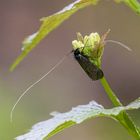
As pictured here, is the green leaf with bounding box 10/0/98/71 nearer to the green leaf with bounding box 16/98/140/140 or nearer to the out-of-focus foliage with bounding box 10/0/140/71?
the out-of-focus foliage with bounding box 10/0/140/71

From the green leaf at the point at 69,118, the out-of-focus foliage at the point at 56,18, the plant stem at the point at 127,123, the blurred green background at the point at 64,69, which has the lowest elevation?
the plant stem at the point at 127,123

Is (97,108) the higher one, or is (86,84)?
(86,84)

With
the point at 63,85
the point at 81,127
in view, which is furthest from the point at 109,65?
the point at 81,127

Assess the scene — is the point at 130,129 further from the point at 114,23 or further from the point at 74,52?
the point at 114,23

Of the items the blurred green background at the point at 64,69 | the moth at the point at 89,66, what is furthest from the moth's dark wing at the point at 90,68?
the blurred green background at the point at 64,69

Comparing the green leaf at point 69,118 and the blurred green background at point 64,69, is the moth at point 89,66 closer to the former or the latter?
the green leaf at point 69,118

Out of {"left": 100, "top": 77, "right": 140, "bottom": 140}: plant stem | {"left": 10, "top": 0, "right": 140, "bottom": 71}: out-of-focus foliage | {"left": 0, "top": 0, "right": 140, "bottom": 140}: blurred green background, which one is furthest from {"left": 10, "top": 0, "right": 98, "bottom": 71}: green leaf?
{"left": 0, "top": 0, "right": 140, "bottom": 140}: blurred green background
